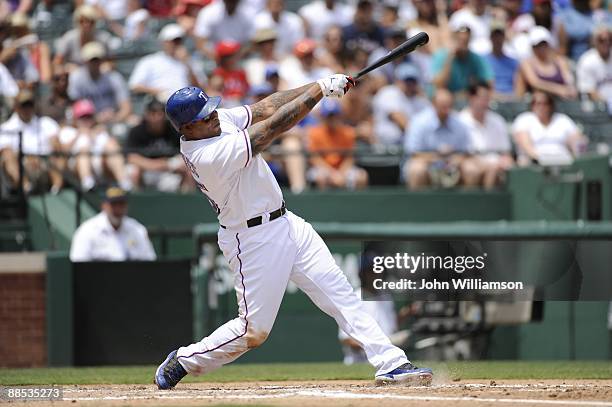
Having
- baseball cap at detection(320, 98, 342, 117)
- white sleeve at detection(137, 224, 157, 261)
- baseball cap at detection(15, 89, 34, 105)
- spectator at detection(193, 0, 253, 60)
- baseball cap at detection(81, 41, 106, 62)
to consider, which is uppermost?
spectator at detection(193, 0, 253, 60)

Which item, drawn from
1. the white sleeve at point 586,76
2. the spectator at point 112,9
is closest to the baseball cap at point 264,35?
the spectator at point 112,9

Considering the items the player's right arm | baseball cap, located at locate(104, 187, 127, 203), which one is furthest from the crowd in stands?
the player's right arm

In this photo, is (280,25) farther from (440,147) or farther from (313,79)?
(440,147)

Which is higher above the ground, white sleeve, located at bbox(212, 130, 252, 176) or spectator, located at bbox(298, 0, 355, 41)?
spectator, located at bbox(298, 0, 355, 41)

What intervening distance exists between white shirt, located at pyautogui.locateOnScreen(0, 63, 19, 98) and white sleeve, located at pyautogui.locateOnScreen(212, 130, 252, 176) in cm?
584

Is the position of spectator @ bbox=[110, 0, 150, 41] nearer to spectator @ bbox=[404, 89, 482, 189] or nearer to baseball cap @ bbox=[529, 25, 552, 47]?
spectator @ bbox=[404, 89, 482, 189]

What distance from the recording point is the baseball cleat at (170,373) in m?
7.45

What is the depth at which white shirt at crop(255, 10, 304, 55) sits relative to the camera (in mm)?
14086

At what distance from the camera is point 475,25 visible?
14.6 meters

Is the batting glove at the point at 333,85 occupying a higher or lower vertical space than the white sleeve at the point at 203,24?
lower

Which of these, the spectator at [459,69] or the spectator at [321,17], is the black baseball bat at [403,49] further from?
the spectator at [321,17]

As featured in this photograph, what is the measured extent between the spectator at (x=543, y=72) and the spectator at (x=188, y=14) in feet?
12.4

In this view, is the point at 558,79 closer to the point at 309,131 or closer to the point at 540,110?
the point at 540,110

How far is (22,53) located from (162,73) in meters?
1.48
